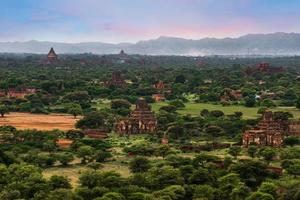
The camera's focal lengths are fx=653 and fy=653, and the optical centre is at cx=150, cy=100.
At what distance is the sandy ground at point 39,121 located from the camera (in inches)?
3263

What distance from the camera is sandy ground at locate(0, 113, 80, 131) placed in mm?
82875

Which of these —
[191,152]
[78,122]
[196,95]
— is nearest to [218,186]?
[191,152]

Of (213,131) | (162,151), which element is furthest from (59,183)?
(213,131)

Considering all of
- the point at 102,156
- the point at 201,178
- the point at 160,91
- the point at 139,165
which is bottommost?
the point at 160,91

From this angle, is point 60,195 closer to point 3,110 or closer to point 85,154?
point 85,154

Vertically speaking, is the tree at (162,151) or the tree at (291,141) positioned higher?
the tree at (162,151)

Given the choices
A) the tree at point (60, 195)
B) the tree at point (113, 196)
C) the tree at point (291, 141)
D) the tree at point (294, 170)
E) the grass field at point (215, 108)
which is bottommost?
the grass field at point (215, 108)

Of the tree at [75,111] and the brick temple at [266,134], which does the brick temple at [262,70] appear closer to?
the tree at [75,111]

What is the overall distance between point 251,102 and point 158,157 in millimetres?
49232

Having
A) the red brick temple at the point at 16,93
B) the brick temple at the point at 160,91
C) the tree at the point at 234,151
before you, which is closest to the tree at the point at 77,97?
the red brick temple at the point at 16,93

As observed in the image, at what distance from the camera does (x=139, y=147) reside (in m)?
63.0

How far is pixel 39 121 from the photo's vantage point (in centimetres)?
8862

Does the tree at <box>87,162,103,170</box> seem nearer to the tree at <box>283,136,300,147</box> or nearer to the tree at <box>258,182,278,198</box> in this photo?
the tree at <box>258,182,278,198</box>

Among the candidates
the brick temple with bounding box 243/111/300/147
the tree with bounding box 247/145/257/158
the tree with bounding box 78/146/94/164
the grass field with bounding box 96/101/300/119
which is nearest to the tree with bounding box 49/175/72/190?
the tree with bounding box 78/146/94/164
